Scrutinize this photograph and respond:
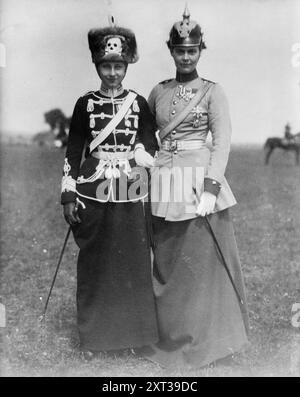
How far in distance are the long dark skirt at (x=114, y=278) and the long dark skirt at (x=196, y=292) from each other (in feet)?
0.37

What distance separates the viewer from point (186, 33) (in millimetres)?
3738

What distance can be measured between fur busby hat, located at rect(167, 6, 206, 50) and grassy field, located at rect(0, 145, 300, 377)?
212cm

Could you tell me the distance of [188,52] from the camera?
380cm

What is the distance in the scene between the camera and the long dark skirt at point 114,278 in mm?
3955

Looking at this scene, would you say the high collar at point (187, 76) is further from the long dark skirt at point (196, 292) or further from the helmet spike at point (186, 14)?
the long dark skirt at point (196, 292)

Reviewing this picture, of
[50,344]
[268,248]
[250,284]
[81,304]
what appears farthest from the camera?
[268,248]

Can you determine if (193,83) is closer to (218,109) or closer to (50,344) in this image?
(218,109)

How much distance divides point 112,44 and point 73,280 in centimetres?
299

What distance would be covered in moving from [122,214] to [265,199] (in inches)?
258

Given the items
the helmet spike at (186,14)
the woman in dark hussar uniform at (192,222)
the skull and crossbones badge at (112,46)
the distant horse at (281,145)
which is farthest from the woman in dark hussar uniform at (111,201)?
the distant horse at (281,145)

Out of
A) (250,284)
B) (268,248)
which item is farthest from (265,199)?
(250,284)

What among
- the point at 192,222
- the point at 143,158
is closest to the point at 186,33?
the point at 143,158

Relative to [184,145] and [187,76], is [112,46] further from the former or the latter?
[184,145]

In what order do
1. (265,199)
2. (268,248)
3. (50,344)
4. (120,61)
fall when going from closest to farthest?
1. (120,61)
2. (50,344)
3. (268,248)
4. (265,199)
